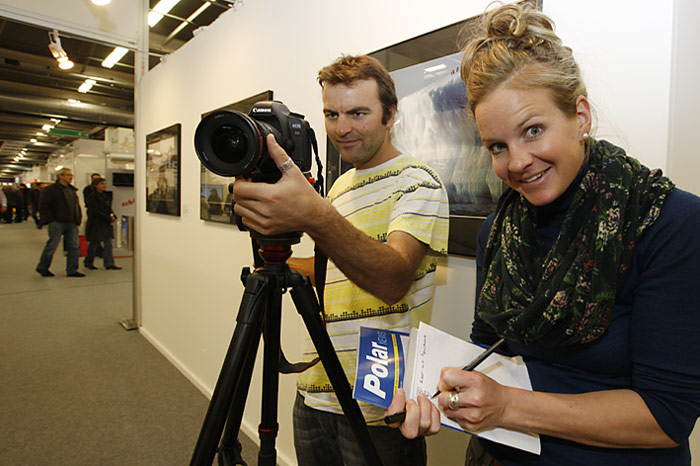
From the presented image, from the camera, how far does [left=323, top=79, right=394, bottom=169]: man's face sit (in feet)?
3.74

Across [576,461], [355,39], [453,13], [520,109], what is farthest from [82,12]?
[576,461]

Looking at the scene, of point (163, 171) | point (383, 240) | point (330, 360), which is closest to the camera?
point (330, 360)

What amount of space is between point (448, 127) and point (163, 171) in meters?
2.87

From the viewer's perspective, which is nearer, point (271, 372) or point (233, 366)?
point (233, 366)

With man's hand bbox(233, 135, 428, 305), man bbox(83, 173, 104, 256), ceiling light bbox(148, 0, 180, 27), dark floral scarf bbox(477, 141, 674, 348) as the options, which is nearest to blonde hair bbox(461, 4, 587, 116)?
dark floral scarf bbox(477, 141, 674, 348)

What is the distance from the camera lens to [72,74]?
7.34 m

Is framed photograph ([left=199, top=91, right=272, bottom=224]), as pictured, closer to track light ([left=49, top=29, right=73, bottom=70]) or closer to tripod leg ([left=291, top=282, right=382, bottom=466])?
tripod leg ([left=291, top=282, right=382, bottom=466])

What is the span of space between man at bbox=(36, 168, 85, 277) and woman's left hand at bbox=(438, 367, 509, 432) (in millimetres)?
7520

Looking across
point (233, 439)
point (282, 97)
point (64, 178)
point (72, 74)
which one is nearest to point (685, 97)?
point (233, 439)

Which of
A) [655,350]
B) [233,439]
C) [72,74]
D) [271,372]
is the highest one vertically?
[72,74]

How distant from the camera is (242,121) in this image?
714 mm

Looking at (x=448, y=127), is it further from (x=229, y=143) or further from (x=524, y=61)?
(x=229, y=143)

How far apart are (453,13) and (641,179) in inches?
37.2

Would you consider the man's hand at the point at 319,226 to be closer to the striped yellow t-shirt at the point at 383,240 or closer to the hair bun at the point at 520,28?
the striped yellow t-shirt at the point at 383,240
